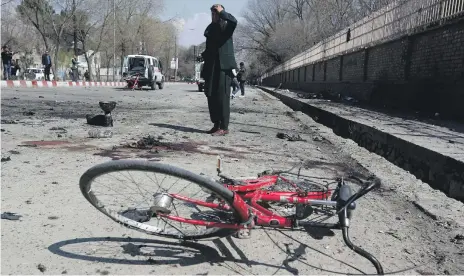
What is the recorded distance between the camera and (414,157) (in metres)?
4.87

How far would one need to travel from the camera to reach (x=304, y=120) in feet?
33.7

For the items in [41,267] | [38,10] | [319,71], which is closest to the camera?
[41,267]

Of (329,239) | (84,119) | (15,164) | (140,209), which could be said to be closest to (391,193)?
(329,239)

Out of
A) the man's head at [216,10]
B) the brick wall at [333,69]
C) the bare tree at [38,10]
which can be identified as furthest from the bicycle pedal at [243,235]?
the bare tree at [38,10]

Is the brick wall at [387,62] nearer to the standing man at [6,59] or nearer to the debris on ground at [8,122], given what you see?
the debris on ground at [8,122]

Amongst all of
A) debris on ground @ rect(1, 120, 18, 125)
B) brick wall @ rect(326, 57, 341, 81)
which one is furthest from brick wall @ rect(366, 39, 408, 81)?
debris on ground @ rect(1, 120, 18, 125)

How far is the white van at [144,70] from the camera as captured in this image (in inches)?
950

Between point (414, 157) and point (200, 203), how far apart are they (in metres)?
3.48

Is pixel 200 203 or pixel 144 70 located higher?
pixel 144 70

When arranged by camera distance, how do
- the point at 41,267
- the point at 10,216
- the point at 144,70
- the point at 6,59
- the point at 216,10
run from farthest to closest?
the point at 144,70 → the point at 6,59 → the point at 216,10 → the point at 10,216 → the point at 41,267

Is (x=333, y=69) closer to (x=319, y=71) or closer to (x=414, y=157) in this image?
(x=319, y=71)

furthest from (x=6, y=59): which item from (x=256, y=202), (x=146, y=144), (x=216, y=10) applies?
(x=256, y=202)

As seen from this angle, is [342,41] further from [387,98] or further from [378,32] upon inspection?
[387,98]

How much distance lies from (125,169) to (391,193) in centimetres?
264
